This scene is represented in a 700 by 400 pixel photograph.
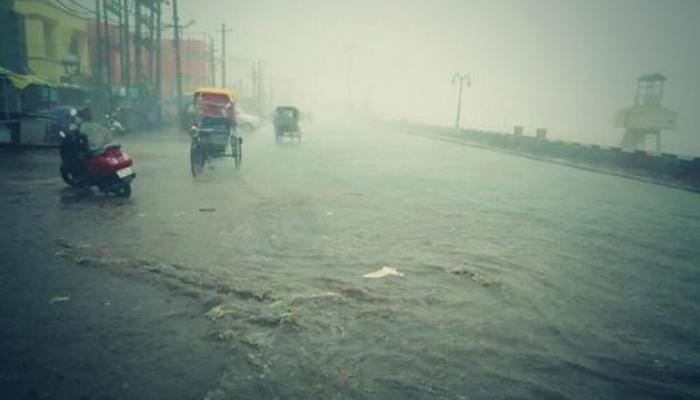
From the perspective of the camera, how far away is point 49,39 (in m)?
42.3

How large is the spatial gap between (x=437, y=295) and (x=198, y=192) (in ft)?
25.2

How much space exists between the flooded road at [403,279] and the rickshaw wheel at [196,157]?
1.61 meters

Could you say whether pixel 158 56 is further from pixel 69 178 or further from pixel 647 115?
pixel 647 115

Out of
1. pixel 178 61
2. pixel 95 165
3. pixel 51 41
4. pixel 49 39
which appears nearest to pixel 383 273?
pixel 95 165

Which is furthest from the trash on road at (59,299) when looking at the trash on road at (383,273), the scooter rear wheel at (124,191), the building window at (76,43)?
the building window at (76,43)

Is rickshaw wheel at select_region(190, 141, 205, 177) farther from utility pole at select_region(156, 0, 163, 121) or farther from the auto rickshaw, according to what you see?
utility pole at select_region(156, 0, 163, 121)

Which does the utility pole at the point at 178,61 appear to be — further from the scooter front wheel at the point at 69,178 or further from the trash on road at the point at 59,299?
the trash on road at the point at 59,299

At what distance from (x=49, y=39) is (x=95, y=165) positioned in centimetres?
4220

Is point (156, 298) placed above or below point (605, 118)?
below

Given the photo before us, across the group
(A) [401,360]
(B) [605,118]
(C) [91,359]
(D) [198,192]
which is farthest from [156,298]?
(B) [605,118]

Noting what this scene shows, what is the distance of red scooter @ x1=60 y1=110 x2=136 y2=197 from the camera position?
9641 millimetres

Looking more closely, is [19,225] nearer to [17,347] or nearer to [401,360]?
[17,347]

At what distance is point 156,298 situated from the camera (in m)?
4.84

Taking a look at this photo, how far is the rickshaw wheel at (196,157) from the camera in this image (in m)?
13.9
